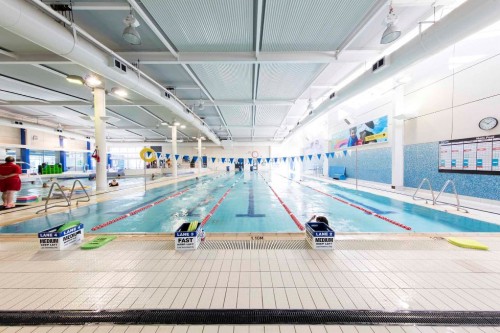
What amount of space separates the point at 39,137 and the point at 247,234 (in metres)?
24.2

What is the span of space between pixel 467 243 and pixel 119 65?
8.38m

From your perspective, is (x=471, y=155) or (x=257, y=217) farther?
(x=471, y=155)

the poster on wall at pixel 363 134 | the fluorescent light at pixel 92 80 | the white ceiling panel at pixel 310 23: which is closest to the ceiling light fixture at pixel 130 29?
the white ceiling panel at pixel 310 23

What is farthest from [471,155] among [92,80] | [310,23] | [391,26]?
[92,80]

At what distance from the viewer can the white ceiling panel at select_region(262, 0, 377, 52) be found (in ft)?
14.2

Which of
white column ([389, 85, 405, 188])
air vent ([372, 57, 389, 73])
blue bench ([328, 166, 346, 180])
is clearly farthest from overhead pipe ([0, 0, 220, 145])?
blue bench ([328, 166, 346, 180])

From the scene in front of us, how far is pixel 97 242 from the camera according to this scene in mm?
3201

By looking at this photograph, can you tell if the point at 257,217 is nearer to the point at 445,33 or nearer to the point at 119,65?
the point at 445,33

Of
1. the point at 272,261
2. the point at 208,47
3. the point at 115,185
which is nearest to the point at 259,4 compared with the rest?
the point at 208,47

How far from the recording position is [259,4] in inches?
166

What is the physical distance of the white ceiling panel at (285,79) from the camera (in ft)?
23.6

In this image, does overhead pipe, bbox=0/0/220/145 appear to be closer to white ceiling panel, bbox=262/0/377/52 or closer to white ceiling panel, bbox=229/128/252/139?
white ceiling panel, bbox=262/0/377/52

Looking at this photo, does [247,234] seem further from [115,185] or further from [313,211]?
[115,185]

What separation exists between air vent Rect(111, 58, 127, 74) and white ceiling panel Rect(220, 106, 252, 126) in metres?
6.84
